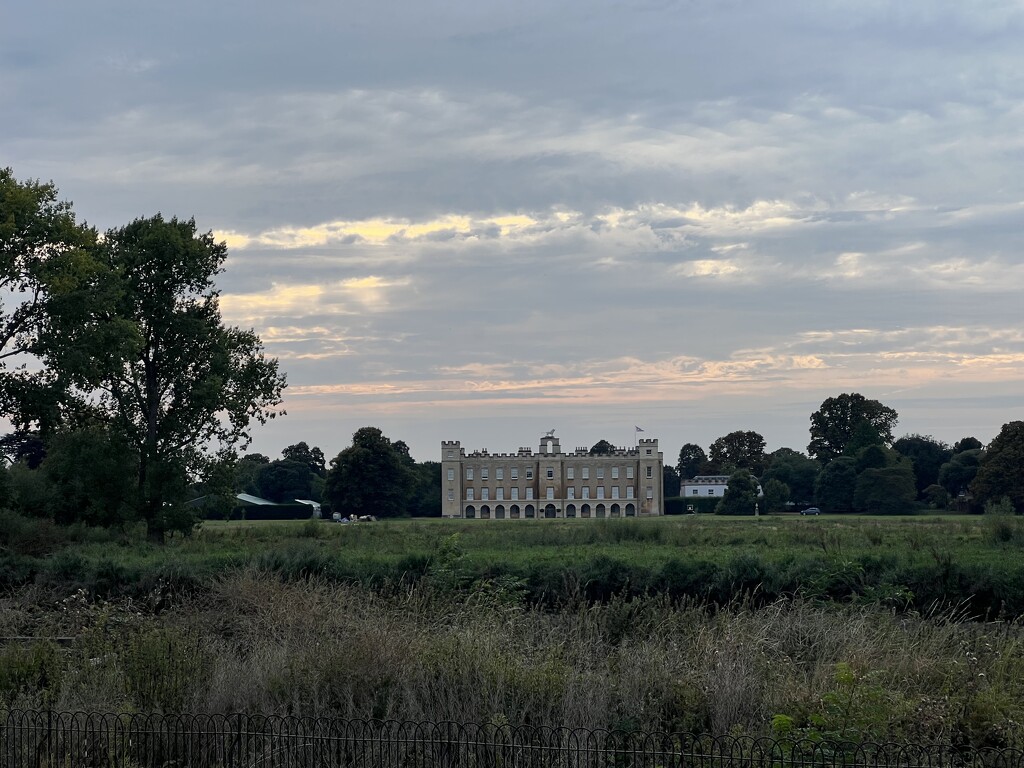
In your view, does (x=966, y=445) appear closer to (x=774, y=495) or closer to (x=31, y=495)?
(x=774, y=495)

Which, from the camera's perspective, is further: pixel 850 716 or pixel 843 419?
pixel 843 419

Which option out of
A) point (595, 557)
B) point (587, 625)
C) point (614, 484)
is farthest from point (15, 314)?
point (614, 484)

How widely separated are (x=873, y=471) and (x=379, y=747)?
91.1 meters

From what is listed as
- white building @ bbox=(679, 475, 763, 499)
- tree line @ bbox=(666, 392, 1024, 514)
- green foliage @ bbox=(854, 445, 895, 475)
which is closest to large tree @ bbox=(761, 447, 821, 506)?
tree line @ bbox=(666, 392, 1024, 514)

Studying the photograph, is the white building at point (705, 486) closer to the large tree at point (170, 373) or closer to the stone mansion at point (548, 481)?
the stone mansion at point (548, 481)

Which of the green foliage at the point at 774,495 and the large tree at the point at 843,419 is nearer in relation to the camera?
the green foliage at the point at 774,495

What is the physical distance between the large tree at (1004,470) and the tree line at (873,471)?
7 cm

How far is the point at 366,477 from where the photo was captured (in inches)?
3807

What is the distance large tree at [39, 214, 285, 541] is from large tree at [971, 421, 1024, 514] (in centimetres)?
6137

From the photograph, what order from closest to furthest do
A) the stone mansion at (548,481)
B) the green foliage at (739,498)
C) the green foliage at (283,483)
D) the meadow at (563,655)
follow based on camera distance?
1. the meadow at (563,655)
2. the green foliage at (739,498)
3. the green foliage at (283,483)
4. the stone mansion at (548,481)

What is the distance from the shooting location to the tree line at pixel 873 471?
3329 inches

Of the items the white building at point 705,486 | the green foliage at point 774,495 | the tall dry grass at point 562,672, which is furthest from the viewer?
the white building at point 705,486

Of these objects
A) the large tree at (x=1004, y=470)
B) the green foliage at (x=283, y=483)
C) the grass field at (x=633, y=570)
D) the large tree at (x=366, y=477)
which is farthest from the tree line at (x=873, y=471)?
the grass field at (x=633, y=570)

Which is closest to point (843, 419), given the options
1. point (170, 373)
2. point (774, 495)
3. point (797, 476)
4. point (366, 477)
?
point (797, 476)
